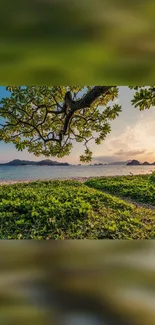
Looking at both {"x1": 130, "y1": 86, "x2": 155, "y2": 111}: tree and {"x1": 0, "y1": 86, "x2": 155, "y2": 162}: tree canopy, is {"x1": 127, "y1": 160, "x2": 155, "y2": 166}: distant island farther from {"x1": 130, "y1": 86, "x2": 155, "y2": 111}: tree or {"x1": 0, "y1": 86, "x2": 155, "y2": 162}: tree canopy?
{"x1": 130, "y1": 86, "x2": 155, "y2": 111}: tree

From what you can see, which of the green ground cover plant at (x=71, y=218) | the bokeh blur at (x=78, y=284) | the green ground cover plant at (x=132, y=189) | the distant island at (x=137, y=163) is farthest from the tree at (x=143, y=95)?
the distant island at (x=137, y=163)

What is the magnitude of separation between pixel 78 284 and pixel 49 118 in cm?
322

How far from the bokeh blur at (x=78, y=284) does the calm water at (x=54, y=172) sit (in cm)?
662

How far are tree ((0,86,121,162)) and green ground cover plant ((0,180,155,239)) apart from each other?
2.48 feet

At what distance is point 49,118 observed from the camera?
410cm

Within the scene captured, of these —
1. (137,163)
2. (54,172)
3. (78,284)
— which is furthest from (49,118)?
(137,163)

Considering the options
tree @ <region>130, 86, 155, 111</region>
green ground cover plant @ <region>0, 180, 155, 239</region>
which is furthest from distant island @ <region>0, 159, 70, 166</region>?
tree @ <region>130, 86, 155, 111</region>

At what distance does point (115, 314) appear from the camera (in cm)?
84

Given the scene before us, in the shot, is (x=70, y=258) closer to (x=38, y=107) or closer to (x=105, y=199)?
(x=38, y=107)
